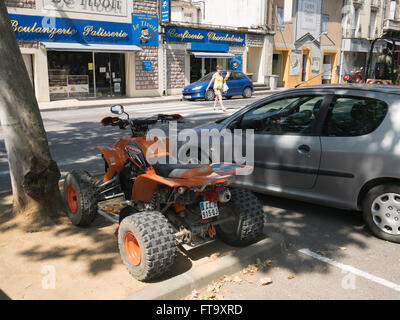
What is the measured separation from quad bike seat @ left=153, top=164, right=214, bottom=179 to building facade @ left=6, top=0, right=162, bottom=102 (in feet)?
57.3

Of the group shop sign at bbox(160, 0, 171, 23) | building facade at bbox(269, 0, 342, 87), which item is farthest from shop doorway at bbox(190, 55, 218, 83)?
building facade at bbox(269, 0, 342, 87)

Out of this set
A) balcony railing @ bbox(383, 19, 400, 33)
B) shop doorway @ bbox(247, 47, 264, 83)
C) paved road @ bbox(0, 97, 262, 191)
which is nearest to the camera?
paved road @ bbox(0, 97, 262, 191)

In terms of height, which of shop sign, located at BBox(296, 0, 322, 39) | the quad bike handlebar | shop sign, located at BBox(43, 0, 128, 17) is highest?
shop sign, located at BBox(296, 0, 322, 39)

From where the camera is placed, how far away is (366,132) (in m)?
4.37

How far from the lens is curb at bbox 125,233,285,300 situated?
10.4 ft

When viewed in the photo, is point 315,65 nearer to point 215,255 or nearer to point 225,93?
point 225,93

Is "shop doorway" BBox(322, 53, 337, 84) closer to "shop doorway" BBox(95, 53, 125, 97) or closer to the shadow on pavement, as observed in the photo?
"shop doorway" BBox(95, 53, 125, 97)

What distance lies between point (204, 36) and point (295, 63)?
9.79 meters

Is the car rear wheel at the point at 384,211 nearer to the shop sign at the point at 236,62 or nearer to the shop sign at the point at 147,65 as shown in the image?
the shop sign at the point at 147,65

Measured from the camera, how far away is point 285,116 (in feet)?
17.1

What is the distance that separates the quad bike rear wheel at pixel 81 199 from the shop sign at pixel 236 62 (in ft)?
81.3

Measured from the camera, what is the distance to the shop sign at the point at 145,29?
22.7 m

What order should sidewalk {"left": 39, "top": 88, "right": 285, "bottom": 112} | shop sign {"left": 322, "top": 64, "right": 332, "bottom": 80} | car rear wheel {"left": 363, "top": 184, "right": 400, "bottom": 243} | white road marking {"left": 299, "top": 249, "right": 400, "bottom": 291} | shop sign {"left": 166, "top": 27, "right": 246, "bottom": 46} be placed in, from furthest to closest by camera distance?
1. shop sign {"left": 322, "top": 64, "right": 332, "bottom": 80}
2. shop sign {"left": 166, "top": 27, "right": 246, "bottom": 46}
3. sidewalk {"left": 39, "top": 88, "right": 285, "bottom": 112}
4. car rear wheel {"left": 363, "top": 184, "right": 400, "bottom": 243}
5. white road marking {"left": 299, "top": 249, "right": 400, "bottom": 291}

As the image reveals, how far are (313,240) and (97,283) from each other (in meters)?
2.35
